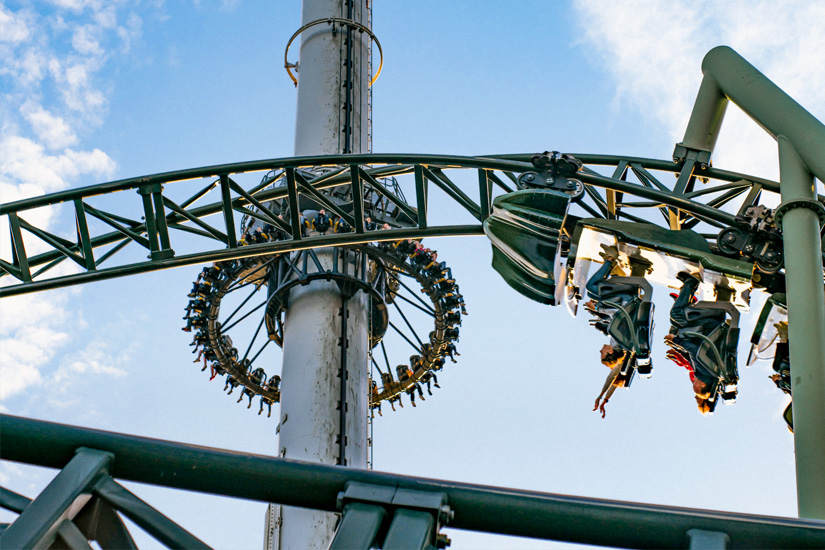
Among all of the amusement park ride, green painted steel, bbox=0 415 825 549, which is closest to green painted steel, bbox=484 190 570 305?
the amusement park ride

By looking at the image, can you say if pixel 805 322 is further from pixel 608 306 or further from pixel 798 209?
pixel 608 306

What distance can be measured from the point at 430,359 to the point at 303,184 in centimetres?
723

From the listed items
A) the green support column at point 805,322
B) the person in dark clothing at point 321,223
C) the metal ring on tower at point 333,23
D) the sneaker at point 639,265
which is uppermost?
the metal ring on tower at point 333,23

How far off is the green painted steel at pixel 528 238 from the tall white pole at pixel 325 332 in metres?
5.51

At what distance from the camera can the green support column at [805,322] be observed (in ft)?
21.1

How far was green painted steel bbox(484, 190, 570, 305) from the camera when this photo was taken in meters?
9.84

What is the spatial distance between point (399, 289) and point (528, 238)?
33.6 ft

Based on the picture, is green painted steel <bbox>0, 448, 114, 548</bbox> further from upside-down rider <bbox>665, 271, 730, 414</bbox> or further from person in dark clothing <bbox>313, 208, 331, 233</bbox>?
person in dark clothing <bbox>313, 208, 331, 233</bbox>

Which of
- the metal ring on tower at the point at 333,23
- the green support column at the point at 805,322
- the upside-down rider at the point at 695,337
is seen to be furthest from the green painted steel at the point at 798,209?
the metal ring on tower at the point at 333,23

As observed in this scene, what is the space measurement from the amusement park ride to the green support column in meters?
0.01

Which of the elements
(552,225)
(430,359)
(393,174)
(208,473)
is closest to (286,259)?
(430,359)

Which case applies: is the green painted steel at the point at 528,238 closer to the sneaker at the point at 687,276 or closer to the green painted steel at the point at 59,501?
the sneaker at the point at 687,276

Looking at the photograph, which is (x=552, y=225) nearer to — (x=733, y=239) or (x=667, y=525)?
(x=733, y=239)

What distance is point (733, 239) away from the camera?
31.7 feet
